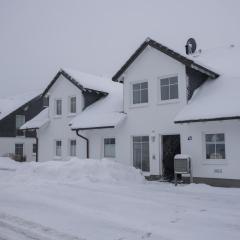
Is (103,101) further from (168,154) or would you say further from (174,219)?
(174,219)

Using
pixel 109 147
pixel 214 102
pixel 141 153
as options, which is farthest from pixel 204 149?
pixel 109 147

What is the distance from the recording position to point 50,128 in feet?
77.3

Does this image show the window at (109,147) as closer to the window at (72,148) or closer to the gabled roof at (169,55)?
the window at (72,148)

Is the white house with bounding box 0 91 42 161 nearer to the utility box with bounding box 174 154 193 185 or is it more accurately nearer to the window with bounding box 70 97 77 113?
the window with bounding box 70 97 77 113

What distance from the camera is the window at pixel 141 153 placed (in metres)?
17.5

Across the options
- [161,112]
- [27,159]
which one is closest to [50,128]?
[161,112]

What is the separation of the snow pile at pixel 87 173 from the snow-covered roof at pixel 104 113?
8.67 feet

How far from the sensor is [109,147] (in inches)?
770

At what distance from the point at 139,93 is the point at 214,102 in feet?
14.7

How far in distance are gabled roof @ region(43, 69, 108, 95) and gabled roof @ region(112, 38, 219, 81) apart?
3.72 metres

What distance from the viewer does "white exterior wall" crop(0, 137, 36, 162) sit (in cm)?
3806

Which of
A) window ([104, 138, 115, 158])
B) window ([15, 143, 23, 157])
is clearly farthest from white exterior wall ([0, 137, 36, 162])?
window ([104, 138, 115, 158])

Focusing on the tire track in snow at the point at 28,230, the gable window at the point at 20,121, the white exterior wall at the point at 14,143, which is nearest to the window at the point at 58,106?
the tire track in snow at the point at 28,230

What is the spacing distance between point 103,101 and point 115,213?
14.1 meters
